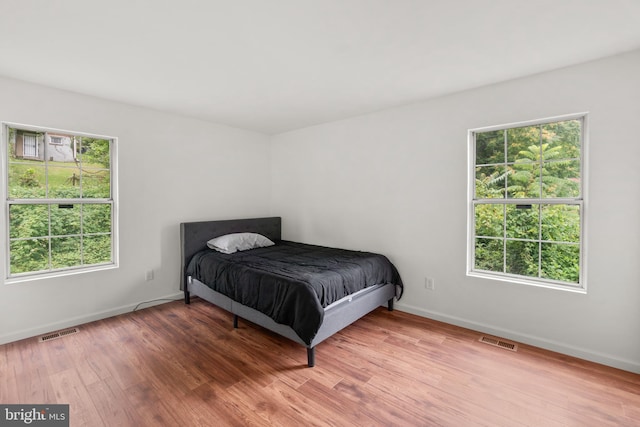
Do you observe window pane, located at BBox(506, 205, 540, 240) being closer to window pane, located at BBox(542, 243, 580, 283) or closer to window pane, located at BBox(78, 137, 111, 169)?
window pane, located at BBox(542, 243, 580, 283)

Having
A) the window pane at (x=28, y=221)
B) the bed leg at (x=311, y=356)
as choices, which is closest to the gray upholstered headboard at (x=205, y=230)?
the window pane at (x=28, y=221)

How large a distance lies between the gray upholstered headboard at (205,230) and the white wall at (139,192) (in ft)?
0.56

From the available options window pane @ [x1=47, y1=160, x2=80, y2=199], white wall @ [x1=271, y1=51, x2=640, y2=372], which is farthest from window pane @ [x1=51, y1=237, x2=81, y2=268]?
white wall @ [x1=271, y1=51, x2=640, y2=372]

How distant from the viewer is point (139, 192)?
10.8ft

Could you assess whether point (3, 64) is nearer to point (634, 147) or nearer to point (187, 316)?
point (187, 316)

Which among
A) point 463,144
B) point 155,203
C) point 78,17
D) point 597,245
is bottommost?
point 597,245

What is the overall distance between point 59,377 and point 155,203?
1.89 meters

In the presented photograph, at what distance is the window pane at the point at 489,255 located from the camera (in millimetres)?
2811

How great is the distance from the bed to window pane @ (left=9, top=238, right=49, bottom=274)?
1260 mm

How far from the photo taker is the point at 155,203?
11.3ft

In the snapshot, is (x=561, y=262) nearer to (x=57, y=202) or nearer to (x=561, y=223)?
(x=561, y=223)

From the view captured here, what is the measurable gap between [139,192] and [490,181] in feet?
12.4

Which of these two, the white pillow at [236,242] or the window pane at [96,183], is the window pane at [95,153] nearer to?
the window pane at [96,183]

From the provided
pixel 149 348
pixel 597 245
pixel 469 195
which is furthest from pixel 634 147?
pixel 149 348
